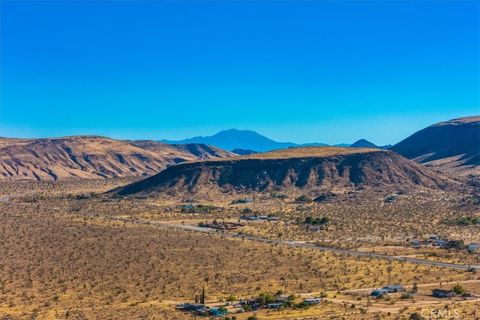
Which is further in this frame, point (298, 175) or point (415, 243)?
point (298, 175)

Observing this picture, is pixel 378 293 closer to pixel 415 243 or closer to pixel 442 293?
pixel 442 293

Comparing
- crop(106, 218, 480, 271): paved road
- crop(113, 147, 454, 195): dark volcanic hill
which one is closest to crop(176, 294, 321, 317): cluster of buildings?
crop(106, 218, 480, 271): paved road

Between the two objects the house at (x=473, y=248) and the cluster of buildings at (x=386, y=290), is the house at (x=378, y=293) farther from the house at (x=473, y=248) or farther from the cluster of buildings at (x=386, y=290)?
the house at (x=473, y=248)

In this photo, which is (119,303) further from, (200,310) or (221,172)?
(221,172)

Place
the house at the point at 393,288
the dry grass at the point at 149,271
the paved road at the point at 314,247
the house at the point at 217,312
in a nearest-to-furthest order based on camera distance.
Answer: the house at the point at 217,312, the dry grass at the point at 149,271, the house at the point at 393,288, the paved road at the point at 314,247

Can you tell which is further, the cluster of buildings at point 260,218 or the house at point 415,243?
the cluster of buildings at point 260,218

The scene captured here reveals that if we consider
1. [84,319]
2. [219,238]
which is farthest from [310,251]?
[84,319]

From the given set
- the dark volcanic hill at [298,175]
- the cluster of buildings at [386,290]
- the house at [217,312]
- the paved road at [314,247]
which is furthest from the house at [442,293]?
the dark volcanic hill at [298,175]

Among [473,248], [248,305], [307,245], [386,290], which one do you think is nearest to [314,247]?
[307,245]
